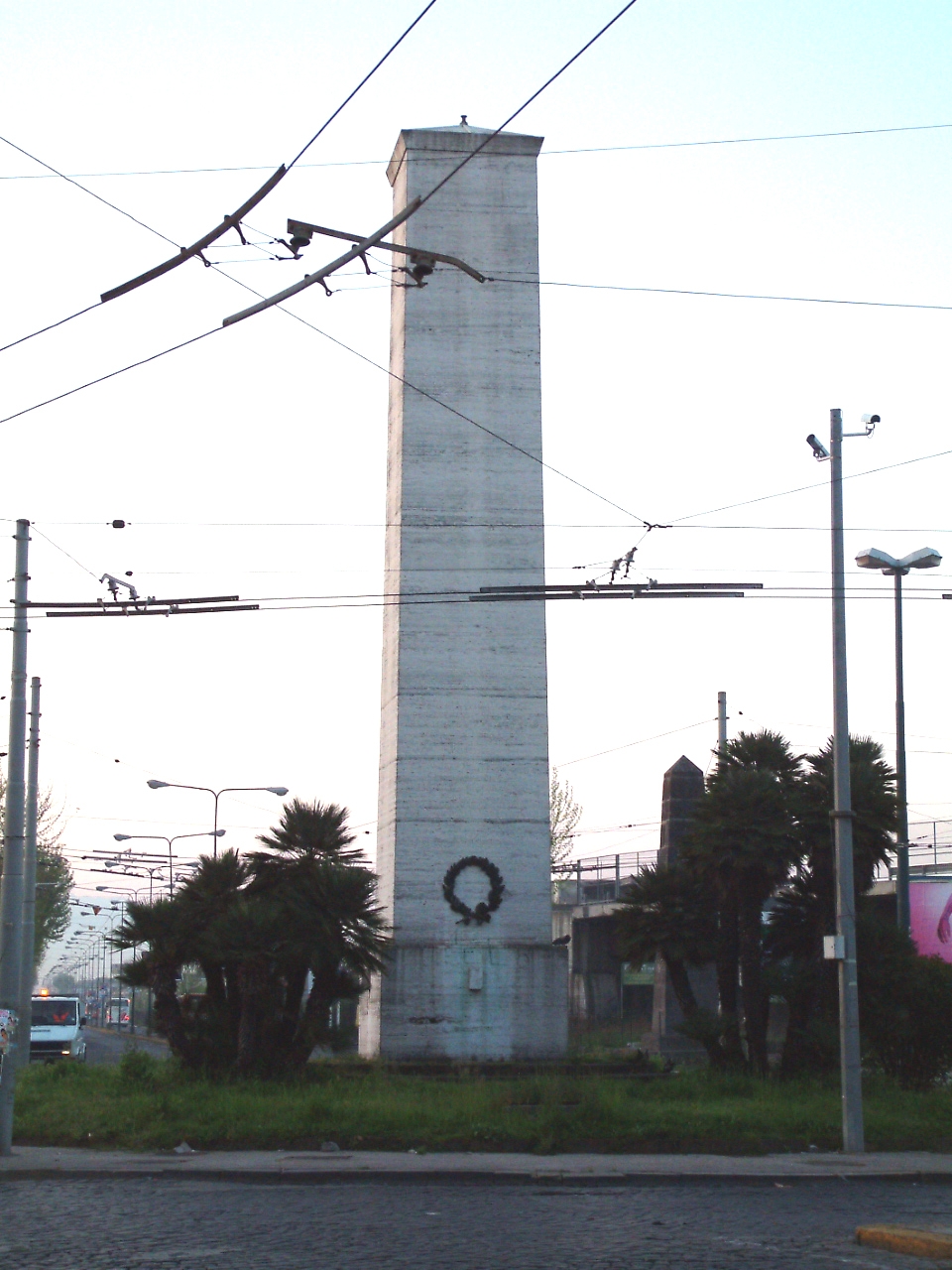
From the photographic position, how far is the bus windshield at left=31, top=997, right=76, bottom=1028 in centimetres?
4656

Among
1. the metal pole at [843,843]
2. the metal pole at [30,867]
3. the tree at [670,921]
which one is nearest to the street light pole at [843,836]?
the metal pole at [843,843]

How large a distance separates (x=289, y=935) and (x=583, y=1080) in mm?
4723

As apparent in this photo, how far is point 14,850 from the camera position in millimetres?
19406

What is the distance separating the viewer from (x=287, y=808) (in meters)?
24.0

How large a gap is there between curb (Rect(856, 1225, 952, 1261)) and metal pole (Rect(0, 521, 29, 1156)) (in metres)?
10.2

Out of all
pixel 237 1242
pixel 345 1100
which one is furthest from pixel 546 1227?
pixel 345 1100

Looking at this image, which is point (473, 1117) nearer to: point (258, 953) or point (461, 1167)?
point (461, 1167)

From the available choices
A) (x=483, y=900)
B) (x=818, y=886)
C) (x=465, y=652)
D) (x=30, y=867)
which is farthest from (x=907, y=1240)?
(x=30, y=867)

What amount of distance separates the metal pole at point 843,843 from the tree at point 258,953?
7265 mm

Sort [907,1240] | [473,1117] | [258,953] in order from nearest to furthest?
[907,1240]
[473,1117]
[258,953]

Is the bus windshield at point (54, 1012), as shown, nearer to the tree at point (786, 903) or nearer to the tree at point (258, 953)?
the tree at point (258, 953)

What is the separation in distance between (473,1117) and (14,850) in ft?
22.8

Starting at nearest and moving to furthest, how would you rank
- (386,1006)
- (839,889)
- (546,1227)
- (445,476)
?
(546,1227)
(839,889)
(386,1006)
(445,476)

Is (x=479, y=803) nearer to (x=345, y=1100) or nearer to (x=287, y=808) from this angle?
(x=287, y=808)
